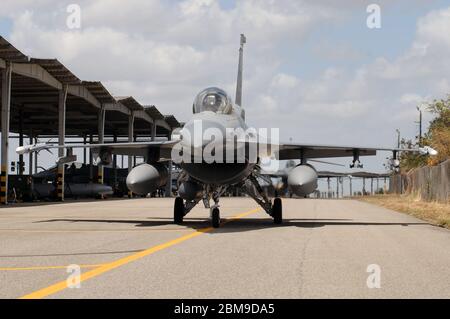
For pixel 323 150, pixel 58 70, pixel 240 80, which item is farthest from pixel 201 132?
pixel 58 70

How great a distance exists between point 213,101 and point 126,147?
466cm

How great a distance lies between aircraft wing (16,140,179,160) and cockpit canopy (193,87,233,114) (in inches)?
45.5

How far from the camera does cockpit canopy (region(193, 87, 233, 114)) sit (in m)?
15.5

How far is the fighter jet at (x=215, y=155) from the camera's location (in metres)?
14.3

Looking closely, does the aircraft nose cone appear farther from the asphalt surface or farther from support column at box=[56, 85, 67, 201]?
support column at box=[56, 85, 67, 201]

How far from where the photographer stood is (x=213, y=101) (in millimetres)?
15578

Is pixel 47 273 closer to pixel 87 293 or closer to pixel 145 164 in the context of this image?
pixel 87 293

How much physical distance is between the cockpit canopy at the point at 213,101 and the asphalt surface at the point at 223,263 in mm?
3043

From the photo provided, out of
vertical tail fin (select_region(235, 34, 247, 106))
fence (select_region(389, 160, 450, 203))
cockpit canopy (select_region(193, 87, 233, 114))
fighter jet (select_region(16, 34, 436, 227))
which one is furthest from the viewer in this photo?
fence (select_region(389, 160, 450, 203))

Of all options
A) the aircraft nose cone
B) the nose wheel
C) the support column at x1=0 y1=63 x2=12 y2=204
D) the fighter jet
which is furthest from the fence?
the support column at x1=0 y1=63 x2=12 y2=204

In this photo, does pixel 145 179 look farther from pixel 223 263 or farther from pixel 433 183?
pixel 433 183

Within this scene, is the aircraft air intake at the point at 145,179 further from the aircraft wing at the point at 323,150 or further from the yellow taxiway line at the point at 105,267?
the aircraft wing at the point at 323,150

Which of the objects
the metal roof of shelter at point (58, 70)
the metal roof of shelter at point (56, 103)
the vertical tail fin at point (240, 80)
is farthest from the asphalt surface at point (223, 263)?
the metal roof of shelter at point (58, 70)
